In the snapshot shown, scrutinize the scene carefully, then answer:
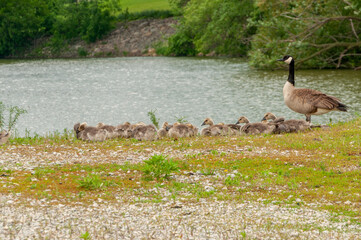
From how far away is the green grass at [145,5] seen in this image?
301ft

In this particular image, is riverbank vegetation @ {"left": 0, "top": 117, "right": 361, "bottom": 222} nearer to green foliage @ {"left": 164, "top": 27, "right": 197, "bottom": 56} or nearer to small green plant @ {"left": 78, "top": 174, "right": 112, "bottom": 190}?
small green plant @ {"left": 78, "top": 174, "right": 112, "bottom": 190}

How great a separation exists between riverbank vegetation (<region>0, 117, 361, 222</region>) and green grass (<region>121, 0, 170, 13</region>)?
76.5m

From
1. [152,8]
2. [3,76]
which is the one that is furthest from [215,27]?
[152,8]

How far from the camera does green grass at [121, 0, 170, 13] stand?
91.6 metres

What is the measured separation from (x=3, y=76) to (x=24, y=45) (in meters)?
37.9

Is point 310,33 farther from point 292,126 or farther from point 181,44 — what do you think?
point 181,44

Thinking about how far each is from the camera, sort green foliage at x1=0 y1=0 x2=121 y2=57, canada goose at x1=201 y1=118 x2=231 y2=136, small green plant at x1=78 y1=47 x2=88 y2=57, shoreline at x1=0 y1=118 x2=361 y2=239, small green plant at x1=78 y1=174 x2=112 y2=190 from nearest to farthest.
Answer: shoreline at x1=0 y1=118 x2=361 y2=239, small green plant at x1=78 y1=174 x2=112 y2=190, canada goose at x1=201 y1=118 x2=231 y2=136, small green plant at x1=78 y1=47 x2=88 y2=57, green foliage at x1=0 y1=0 x2=121 y2=57

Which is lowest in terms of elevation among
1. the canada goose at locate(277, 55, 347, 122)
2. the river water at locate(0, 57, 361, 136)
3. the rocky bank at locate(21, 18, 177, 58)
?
the river water at locate(0, 57, 361, 136)

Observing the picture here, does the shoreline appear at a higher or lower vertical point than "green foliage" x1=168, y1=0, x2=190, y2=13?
lower

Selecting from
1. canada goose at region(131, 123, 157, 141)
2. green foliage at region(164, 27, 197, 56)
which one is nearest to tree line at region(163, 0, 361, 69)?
green foliage at region(164, 27, 197, 56)

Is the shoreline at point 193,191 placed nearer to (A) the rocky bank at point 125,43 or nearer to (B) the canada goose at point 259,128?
(B) the canada goose at point 259,128

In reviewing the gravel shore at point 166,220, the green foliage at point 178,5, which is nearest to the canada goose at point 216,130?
the gravel shore at point 166,220

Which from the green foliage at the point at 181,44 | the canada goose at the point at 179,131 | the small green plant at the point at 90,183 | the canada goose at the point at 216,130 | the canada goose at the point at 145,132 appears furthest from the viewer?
the green foliage at the point at 181,44

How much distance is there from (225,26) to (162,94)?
26216 mm
